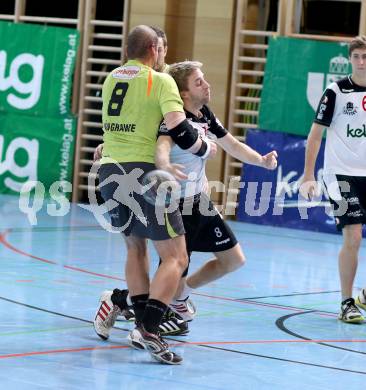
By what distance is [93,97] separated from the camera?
12992 mm

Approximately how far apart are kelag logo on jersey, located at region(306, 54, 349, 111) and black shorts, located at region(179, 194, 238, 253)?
6.09 meters

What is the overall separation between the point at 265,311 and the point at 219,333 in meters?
0.89

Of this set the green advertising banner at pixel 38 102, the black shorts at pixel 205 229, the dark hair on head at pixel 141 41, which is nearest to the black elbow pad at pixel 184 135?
the dark hair on head at pixel 141 41

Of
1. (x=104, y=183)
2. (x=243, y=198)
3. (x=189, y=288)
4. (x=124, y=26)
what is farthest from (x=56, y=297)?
(x=124, y=26)

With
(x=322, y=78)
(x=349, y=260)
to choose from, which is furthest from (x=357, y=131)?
(x=322, y=78)

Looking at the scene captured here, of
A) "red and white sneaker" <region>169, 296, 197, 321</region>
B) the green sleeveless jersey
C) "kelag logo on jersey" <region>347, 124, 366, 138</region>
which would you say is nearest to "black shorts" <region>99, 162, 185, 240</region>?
the green sleeveless jersey

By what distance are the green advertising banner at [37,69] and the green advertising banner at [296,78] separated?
2813 mm

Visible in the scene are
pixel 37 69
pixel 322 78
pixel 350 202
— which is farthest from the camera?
pixel 37 69

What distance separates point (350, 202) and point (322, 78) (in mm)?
5279

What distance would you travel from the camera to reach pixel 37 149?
12.9 m

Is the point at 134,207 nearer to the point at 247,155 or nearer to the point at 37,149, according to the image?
the point at 247,155

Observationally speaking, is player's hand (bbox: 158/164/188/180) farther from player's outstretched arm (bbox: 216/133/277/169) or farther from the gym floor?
the gym floor

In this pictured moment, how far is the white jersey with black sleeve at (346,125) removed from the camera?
636 centimetres

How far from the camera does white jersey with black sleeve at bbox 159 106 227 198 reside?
5.15 meters
